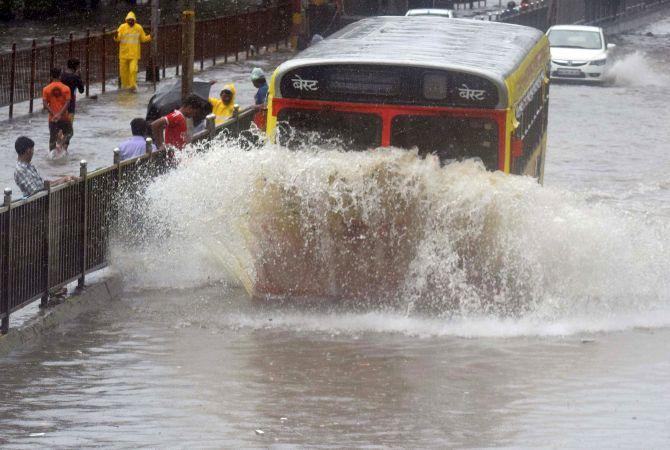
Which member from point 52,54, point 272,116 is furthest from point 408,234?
point 52,54

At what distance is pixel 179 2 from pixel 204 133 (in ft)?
148

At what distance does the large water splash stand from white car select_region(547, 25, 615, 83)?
2537 cm

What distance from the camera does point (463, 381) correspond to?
11000 mm

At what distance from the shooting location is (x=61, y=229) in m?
12.8

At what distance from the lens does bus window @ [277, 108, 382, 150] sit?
13.5 m

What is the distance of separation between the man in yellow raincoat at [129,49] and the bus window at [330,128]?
1854 centimetres

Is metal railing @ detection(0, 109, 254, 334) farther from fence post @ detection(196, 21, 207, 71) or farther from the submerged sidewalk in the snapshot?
fence post @ detection(196, 21, 207, 71)

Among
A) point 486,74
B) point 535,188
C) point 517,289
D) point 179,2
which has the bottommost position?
point 179,2

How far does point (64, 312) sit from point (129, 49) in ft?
63.8

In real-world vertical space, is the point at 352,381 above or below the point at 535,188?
below

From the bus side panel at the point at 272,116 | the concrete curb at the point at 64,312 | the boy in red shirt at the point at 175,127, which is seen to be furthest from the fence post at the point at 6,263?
the boy in red shirt at the point at 175,127

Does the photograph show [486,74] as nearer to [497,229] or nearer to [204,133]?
[497,229]

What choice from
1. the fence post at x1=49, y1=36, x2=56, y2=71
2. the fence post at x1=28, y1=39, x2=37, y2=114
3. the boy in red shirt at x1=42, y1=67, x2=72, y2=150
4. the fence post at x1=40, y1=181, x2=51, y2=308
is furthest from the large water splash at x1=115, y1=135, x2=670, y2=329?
the fence post at x1=49, y1=36, x2=56, y2=71

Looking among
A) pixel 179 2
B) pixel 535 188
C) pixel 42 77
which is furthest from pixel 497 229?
pixel 179 2
